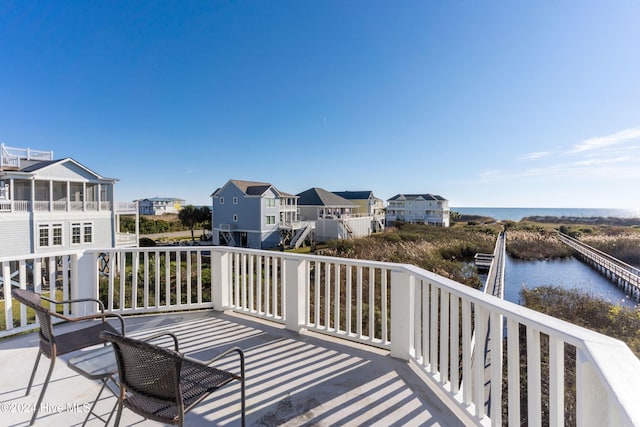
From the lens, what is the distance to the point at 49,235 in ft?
41.2

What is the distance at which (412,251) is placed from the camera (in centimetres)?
1116

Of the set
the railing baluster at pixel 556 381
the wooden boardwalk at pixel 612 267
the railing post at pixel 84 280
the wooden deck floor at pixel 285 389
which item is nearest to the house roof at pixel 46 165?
the railing post at pixel 84 280

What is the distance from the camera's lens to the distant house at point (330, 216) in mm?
25422

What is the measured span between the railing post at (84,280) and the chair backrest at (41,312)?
68.8 inches

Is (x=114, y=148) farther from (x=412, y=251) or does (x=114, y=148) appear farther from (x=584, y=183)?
(x=584, y=183)

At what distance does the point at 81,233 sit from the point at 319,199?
17.2m

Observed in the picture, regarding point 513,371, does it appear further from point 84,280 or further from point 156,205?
point 156,205

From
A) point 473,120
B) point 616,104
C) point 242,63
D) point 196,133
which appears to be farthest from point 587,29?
point 196,133

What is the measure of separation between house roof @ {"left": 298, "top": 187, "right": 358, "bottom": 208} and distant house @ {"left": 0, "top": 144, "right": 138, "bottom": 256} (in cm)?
1471

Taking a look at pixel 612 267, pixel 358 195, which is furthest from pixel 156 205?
pixel 612 267

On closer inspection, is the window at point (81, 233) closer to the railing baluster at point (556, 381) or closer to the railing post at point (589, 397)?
the railing baluster at point (556, 381)

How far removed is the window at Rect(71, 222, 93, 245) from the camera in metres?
13.4

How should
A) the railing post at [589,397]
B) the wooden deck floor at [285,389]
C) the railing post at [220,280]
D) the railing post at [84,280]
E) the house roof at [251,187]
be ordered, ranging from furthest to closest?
the house roof at [251,187] < the railing post at [220,280] < the railing post at [84,280] < the wooden deck floor at [285,389] < the railing post at [589,397]

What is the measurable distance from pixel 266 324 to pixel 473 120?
431 inches
